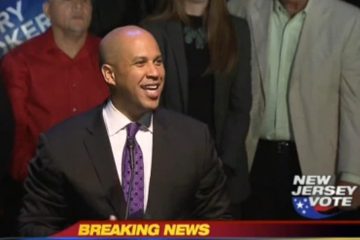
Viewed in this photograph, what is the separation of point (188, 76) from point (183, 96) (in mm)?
67

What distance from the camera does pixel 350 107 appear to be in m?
2.63

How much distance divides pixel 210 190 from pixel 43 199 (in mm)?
513

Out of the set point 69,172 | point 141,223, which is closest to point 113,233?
point 141,223

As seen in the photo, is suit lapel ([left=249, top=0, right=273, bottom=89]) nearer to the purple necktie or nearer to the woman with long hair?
the woman with long hair

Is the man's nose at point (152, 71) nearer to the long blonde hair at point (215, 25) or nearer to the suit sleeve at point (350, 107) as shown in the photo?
the long blonde hair at point (215, 25)

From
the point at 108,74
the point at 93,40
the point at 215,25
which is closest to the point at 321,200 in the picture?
the point at 215,25

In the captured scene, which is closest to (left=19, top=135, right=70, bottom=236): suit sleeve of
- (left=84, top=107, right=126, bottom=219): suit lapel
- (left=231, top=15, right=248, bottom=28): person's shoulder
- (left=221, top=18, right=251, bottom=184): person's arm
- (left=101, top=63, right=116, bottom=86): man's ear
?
(left=84, top=107, right=126, bottom=219): suit lapel

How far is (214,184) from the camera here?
2.54 m

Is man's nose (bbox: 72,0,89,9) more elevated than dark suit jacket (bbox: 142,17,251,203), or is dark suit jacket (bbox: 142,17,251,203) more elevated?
man's nose (bbox: 72,0,89,9)

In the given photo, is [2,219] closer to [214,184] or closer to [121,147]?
[121,147]

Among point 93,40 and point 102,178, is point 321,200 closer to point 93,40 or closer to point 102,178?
point 102,178

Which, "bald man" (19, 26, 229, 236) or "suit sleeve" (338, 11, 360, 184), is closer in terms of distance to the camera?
"bald man" (19, 26, 229, 236)

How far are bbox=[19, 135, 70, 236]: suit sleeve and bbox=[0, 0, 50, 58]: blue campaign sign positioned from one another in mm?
328

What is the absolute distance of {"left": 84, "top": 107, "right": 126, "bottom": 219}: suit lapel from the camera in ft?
8.24
